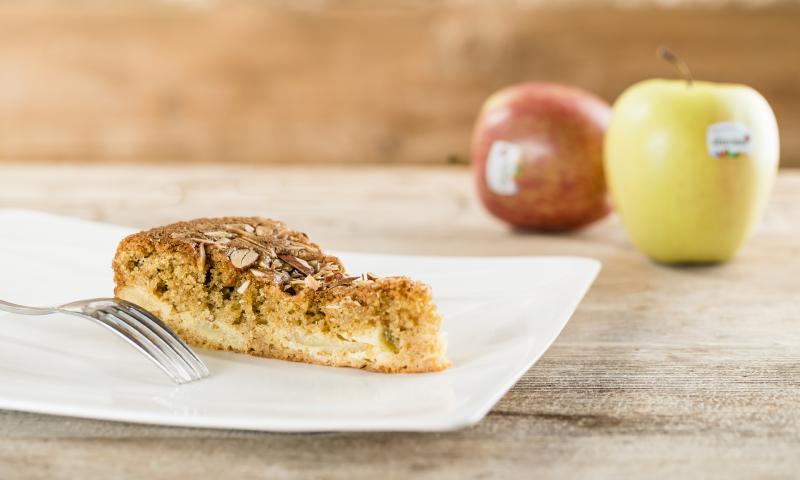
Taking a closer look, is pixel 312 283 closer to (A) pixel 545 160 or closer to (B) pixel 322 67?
(A) pixel 545 160

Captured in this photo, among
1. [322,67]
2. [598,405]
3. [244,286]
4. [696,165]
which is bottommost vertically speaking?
[598,405]

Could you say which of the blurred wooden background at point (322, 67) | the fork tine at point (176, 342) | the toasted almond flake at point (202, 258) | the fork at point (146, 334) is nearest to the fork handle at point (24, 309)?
the fork at point (146, 334)

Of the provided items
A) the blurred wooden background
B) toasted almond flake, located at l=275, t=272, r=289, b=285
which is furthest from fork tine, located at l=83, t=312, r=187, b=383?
the blurred wooden background

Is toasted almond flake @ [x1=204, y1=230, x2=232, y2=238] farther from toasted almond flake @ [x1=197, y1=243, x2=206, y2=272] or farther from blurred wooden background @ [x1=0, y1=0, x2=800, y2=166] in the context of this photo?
blurred wooden background @ [x1=0, y1=0, x2=800, y2=166]

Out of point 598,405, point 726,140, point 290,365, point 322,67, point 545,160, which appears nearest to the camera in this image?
point 598,405

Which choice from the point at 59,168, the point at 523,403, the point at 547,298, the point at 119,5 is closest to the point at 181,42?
the point at 119,5

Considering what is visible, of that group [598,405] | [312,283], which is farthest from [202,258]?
[598,405]

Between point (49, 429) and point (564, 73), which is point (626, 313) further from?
point (564, 73)
